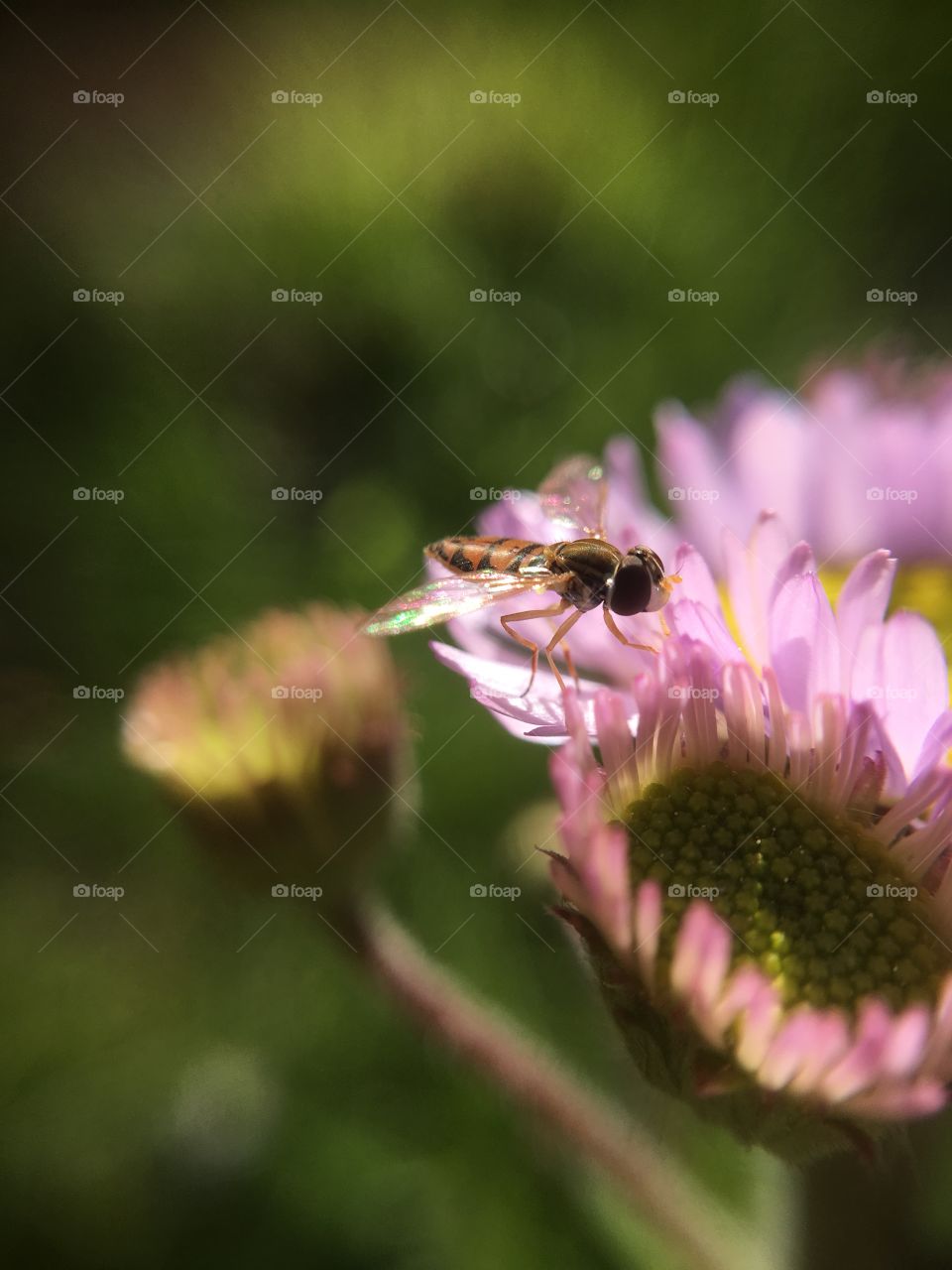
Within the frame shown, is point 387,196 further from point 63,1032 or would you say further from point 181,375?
point 63,1032

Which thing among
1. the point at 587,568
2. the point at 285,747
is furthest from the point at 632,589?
the point at 285,747

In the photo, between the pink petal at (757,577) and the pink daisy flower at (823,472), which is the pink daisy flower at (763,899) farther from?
the pink daisy flower at (823,472)

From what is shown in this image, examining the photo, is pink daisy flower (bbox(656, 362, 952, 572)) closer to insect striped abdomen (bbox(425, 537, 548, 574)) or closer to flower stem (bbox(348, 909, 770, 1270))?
insect striped abdomen (bbox(425, 537, 548, 574))

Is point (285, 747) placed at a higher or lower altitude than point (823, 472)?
lower

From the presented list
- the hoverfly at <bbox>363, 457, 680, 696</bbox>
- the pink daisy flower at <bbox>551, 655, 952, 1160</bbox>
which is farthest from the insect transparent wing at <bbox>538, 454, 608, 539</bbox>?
the pink daisy flower at <bbox>551, 655, 952, 1160</bbox>

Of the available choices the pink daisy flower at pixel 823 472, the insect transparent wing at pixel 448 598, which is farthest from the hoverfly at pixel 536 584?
the pink daisy flower at pixel 823 472

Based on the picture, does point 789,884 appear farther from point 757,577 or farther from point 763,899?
point 757,577
